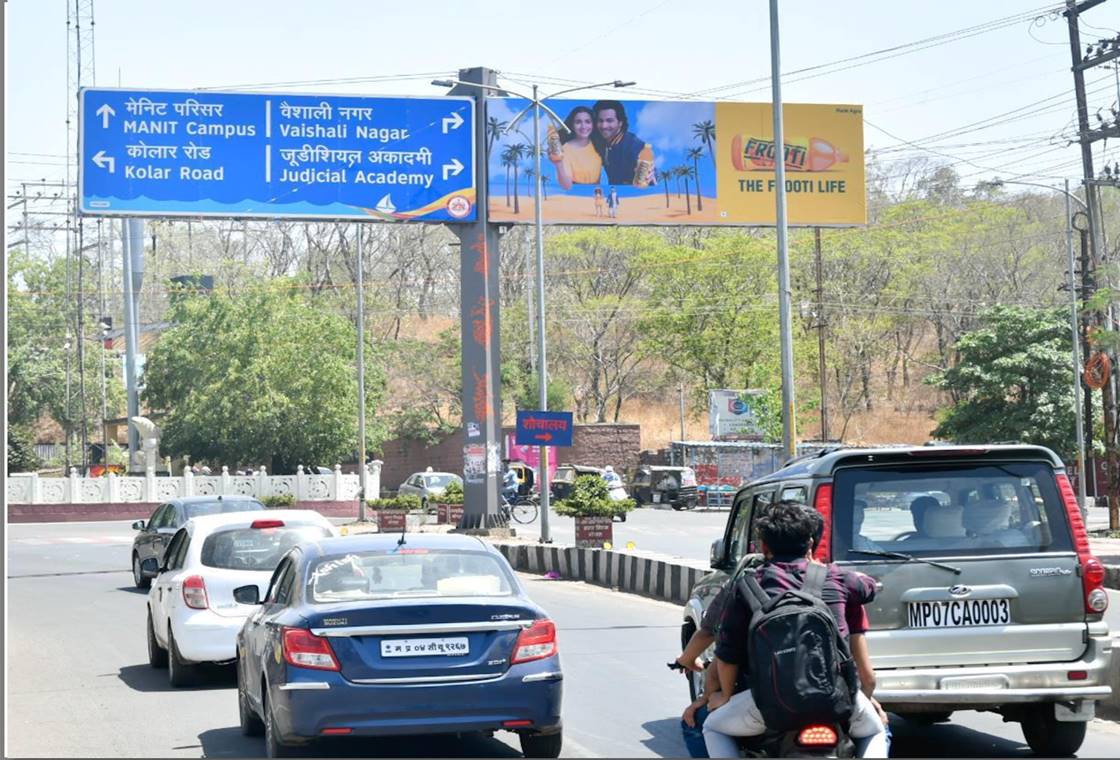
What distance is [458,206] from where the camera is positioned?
34.7 meters

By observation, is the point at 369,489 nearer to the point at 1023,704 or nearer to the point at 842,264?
the point at 842,264

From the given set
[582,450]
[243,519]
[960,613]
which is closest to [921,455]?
[960,613]

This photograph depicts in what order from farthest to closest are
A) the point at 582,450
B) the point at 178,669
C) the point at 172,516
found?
the point at 582,450 → the point at 172,516 → the point at 178,669

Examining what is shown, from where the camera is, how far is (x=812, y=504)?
8.73 metres

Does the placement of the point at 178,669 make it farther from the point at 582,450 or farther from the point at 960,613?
the point at 582,450

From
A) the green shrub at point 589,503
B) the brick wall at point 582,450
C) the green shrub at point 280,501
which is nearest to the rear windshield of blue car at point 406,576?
the green shrub at point 589,503

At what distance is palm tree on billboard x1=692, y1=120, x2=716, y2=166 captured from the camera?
3575cm

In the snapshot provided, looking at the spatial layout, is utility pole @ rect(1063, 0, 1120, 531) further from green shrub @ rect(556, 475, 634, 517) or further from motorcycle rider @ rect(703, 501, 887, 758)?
motorcycle rider @ rect(703, 501, 887, 758)

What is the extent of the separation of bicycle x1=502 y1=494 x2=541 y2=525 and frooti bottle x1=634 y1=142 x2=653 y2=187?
14.8 meters

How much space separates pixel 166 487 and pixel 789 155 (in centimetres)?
3356

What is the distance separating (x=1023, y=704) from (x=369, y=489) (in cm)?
5414

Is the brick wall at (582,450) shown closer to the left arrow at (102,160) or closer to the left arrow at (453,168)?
the left arrow at (453,168)

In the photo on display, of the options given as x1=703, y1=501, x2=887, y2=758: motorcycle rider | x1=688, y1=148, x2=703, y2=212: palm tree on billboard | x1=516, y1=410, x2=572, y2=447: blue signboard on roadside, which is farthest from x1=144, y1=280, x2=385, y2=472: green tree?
x1=703, y1=501, x2=887, y2=758: motorcycle rider

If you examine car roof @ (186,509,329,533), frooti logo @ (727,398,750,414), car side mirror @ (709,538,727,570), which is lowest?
car side mirror @ (709,538,727,570)
